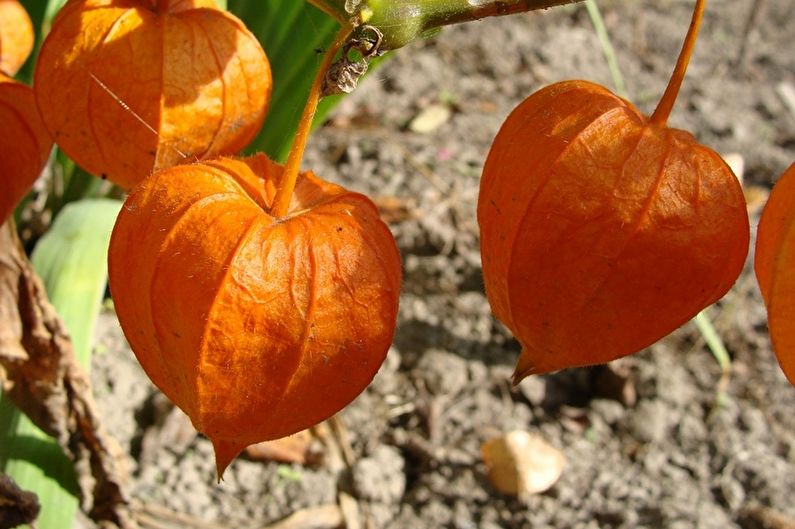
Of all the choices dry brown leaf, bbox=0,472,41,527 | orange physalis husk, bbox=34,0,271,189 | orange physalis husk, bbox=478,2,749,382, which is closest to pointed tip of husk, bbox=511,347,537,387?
orange physalis husk, bbox=478,2,749,382

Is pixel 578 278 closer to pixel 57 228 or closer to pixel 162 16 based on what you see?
pixel 162 16

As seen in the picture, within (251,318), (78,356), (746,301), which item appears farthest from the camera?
(746,301)

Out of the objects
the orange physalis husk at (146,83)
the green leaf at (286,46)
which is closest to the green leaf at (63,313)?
the green leaf at (286,46)

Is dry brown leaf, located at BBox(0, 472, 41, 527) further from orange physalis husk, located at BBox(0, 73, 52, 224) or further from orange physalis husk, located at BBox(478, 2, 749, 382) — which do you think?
orange physalis husk, located at BBox(478, 2, 749, 382)

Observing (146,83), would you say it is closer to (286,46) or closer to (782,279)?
(782,279)

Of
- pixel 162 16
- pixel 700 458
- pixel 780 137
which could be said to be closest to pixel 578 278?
pixel 162 16

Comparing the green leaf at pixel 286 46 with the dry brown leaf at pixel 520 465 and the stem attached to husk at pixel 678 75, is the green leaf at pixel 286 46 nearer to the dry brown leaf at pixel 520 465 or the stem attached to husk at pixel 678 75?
the dry brown leaf at pixel 520 465
